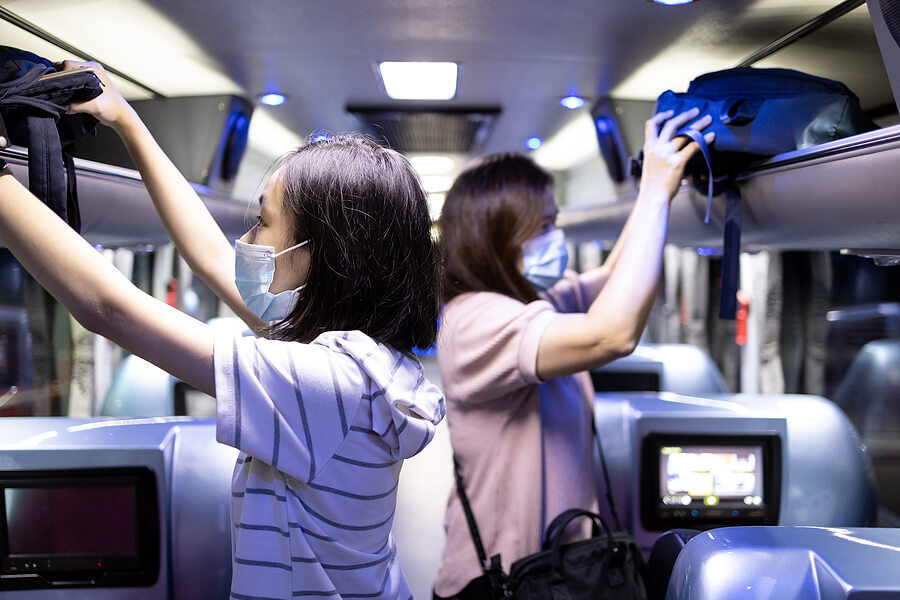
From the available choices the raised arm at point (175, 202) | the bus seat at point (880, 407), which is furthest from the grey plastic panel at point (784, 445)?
the raised arm at point (175, 202)

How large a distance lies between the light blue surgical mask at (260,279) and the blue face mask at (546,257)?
38.2 inches

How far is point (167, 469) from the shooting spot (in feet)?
5.40

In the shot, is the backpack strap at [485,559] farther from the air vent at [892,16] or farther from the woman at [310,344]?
the air vent at [892,16]

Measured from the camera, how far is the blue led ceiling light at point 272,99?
1.83 meters

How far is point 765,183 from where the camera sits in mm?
1569

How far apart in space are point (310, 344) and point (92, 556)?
0.95m

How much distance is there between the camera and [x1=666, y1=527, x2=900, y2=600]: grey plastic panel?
847mm

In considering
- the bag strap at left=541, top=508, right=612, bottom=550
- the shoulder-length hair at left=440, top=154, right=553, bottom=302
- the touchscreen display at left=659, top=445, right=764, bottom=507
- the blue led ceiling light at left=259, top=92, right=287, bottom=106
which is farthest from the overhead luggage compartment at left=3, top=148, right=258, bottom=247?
the touchscreen display at left=659, top=445, right=764, bottom=507

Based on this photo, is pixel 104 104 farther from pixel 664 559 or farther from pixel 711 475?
pixel 711 475

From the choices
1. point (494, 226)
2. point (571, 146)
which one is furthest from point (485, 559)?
point (571, 146)

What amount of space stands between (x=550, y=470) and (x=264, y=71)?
46.3 inches

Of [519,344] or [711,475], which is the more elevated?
[519,344]

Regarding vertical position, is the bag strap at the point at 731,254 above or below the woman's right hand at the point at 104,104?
below

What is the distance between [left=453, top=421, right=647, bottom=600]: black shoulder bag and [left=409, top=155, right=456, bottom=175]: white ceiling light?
1.53m
